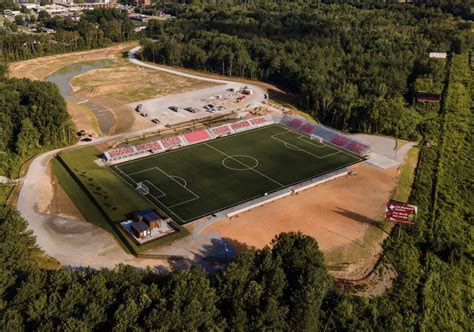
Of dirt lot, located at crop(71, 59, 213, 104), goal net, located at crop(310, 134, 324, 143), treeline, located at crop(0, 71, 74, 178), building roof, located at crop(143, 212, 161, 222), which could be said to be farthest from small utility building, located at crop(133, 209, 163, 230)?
dirt lot, located at crop(71, 59, 213, 104)

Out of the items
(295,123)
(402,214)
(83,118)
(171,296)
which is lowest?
→ (83,118)

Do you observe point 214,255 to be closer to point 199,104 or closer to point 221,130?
point 221,130

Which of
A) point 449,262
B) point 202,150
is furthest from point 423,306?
point 202,150

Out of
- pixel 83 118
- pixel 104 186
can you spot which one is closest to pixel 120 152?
pixel 104 186

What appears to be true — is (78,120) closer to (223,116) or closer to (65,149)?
(65,149)

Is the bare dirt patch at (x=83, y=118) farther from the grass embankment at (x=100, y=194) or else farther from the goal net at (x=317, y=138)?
the goal net at (x=317, y=138)

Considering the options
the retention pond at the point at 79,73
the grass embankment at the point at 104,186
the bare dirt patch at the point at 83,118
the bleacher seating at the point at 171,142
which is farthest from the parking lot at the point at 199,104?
the grass embankment at the point at 104,186

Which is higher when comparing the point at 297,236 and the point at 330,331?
the point at 297,236
